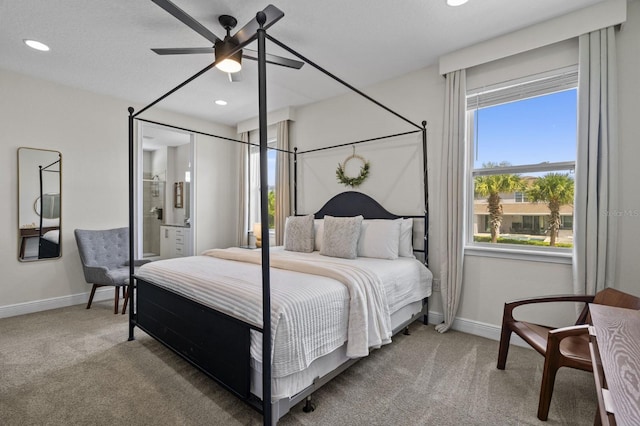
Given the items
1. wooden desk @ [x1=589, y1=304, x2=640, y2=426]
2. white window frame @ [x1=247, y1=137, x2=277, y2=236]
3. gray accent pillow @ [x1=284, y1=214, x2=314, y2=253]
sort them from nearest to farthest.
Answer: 1. wooden desk @ [x1=589, y1=304, x2=640, y2=426]
2. gray accent pillow @ [x1=284, y1=214, x2=314, y2=253]
3. white window frame @ [x1=247, y1=137, x2=277, y2=236]

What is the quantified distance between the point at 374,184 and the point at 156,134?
4518 millimetres

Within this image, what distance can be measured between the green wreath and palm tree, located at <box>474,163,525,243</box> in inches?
49.7

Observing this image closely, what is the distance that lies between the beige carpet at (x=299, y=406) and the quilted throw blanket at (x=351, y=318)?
320 millimetres

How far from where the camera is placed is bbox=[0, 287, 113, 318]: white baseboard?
11.0ft

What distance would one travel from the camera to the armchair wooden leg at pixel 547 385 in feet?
5.53

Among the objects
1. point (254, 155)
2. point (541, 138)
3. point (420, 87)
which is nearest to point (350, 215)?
point (420, 87)

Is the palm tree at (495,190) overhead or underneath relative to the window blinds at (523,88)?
underneath

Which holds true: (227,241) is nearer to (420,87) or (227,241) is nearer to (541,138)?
(420,87)

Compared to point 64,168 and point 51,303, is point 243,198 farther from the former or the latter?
point 51,303

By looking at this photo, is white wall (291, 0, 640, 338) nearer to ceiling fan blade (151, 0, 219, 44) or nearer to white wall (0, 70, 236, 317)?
ceiling fan blade (151, 0, 219, 44)

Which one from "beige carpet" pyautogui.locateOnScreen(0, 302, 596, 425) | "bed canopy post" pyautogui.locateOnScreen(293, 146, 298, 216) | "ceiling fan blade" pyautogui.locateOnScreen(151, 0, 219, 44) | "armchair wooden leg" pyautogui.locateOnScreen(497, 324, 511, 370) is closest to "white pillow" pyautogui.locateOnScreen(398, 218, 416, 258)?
"beige carpet" pyautogui.locateOnScreen(0, 302, 596, 425)

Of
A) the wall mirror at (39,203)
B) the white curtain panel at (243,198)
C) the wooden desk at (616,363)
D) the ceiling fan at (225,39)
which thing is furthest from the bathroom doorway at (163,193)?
the wooden desk at (616,363)

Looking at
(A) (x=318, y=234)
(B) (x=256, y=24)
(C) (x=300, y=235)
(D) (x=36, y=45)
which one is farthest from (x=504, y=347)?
(D) (x=36, y=45)

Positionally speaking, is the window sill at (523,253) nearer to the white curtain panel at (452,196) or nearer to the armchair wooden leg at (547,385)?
the white curtain panel at (452,196)
